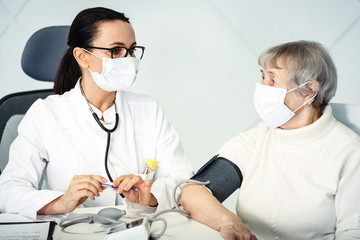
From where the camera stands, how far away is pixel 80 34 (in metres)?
1.68

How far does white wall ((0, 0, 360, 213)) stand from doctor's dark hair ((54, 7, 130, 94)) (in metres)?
1.20

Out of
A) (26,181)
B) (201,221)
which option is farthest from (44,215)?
(201,221)

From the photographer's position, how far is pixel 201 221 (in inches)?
49.4

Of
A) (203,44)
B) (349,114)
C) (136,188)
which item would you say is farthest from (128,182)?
(203,44)

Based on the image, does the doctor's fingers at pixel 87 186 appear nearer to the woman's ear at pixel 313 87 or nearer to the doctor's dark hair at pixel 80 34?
the doctor's dark hair at pixel 80 34

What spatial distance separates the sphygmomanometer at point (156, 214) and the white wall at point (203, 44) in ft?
4.68

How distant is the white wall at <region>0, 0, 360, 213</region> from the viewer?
2709 mm

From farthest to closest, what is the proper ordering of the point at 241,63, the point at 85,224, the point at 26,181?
the point at 241,63
the point at 26,181
the point at 85,224

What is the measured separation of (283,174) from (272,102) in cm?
28

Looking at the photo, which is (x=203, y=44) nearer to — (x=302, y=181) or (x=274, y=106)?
(x=274, y=106)

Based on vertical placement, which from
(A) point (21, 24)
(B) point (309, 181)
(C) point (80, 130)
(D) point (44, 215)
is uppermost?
(A) point (21, 24)

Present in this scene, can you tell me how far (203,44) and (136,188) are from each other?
1740 mm

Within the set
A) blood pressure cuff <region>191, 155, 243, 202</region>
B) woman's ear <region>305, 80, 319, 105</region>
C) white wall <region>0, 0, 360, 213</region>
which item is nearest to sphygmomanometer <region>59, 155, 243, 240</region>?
blood pressure cuff <region>191, 155, 243, 202</region>

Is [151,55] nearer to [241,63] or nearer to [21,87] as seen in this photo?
[241,63]
